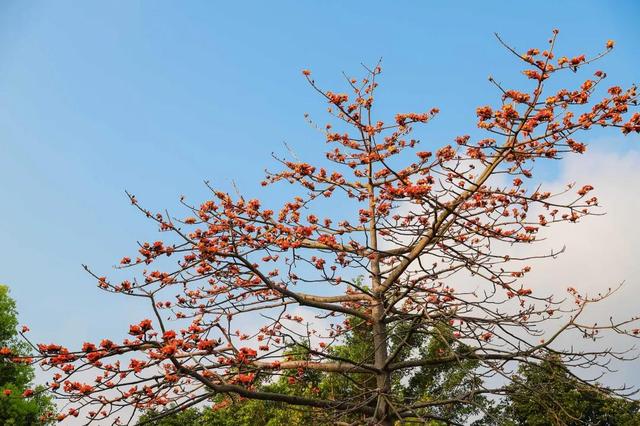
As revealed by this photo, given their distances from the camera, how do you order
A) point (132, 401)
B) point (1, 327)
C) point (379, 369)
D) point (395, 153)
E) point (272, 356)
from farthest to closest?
point (1, 327) < point (395, 153) < point (379, 369) < point (272, 356) < point (132, 401)

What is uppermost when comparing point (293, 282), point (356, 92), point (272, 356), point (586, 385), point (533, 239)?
point (356, 92)

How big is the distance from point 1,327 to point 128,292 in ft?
61.5

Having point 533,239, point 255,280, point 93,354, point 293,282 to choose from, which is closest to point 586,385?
point 533,239

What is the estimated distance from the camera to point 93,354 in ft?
19.4

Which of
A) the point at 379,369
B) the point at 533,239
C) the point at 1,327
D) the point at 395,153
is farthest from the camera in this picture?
the point at 1,327

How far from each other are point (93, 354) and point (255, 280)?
3.30m

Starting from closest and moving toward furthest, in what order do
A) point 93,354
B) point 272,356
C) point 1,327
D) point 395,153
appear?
point 93,354 < point 272,356 < point 395,153 < point 1,327

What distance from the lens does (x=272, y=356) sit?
7.30 m

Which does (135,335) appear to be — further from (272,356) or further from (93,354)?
(272,356)

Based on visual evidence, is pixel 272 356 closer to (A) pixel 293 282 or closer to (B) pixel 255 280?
(A) pixel 293 282

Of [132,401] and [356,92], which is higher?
[356,92]

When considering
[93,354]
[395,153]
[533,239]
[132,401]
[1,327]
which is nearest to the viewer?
[93,354]

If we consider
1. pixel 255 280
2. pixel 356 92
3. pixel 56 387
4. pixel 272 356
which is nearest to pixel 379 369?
pixel 272 356

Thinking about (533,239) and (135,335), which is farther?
(533,239)
